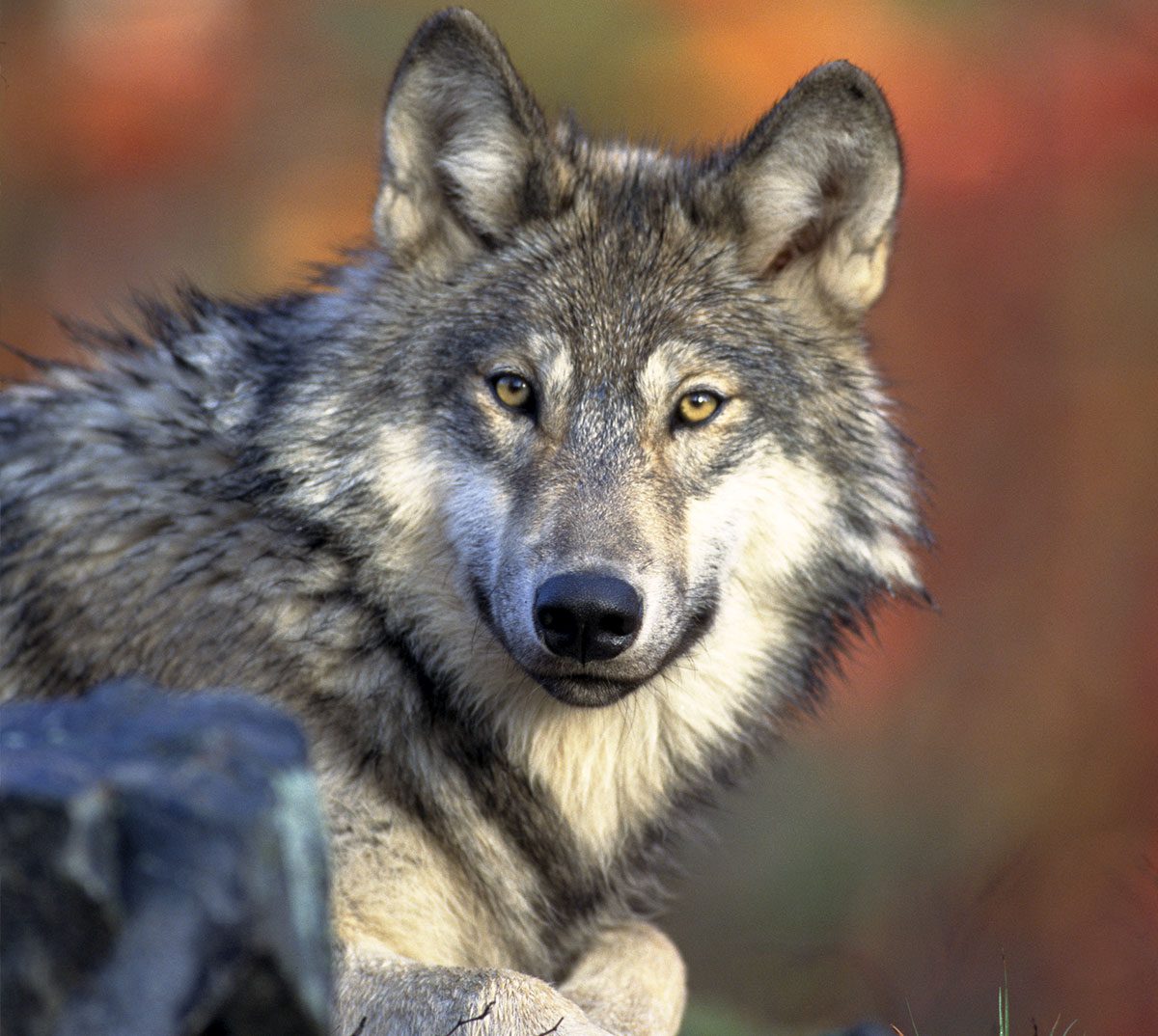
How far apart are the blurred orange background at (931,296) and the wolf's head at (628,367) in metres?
5.92

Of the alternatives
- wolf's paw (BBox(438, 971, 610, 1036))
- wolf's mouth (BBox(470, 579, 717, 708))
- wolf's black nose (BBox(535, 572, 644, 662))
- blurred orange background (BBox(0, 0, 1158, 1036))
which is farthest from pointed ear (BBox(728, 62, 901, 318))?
blurred orange background (BBox(0, 0, 1158, 1036))

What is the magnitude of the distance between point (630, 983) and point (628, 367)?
5.02 feet

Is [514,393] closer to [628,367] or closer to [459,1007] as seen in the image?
[628,367]

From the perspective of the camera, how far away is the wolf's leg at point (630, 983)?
3.52 metres

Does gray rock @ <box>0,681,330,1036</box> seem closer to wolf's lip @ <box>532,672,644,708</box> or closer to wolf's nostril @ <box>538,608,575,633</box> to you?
wolf's nostril @ <box>538,608,575,633</box>

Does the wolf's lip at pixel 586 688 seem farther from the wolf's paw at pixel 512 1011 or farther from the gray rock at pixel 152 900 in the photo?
the gray rock at pixel 152 900

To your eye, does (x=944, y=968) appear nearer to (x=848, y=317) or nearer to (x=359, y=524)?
(x=848, y=317)

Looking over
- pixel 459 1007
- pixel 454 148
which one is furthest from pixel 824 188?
pixel 459 1007

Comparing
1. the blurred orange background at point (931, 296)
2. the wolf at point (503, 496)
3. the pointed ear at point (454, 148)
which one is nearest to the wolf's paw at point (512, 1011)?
the wolf at point (503, 496)

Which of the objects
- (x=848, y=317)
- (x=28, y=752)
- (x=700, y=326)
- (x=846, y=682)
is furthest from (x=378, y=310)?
(x=28, y=752)

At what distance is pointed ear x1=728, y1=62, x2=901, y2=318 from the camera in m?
3.59

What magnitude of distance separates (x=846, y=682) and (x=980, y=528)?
645 cm

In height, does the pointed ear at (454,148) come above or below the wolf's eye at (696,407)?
above

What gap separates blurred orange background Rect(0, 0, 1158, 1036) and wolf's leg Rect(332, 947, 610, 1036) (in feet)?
21.1
